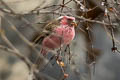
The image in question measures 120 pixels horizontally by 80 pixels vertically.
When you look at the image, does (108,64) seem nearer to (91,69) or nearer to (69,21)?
(69,21)

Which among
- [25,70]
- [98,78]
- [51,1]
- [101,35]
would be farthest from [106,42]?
[51,1]

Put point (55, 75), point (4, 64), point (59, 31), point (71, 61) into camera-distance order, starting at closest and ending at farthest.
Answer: point (71, 61) < point (59, 31) < point (55, 75) < point (4, 64)

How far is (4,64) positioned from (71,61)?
149 inches

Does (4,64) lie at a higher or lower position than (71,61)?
lower

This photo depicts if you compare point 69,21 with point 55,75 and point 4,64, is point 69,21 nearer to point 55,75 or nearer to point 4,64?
point 55,75

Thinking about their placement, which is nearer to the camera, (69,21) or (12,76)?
(69,21)

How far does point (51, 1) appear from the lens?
170 inches

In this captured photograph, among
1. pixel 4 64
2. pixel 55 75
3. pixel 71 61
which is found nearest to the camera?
pixel 71 61

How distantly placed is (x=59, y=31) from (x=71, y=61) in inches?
35.5

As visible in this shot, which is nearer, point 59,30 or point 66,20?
point 59,30

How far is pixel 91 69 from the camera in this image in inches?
130

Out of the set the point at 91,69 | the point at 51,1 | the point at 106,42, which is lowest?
the point at 106,42

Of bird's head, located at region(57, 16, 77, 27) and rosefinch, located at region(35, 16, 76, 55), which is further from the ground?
bird's head, located at region(57, 16, 77, 27)

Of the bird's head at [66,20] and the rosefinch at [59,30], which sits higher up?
the bird's head at [66,20]
